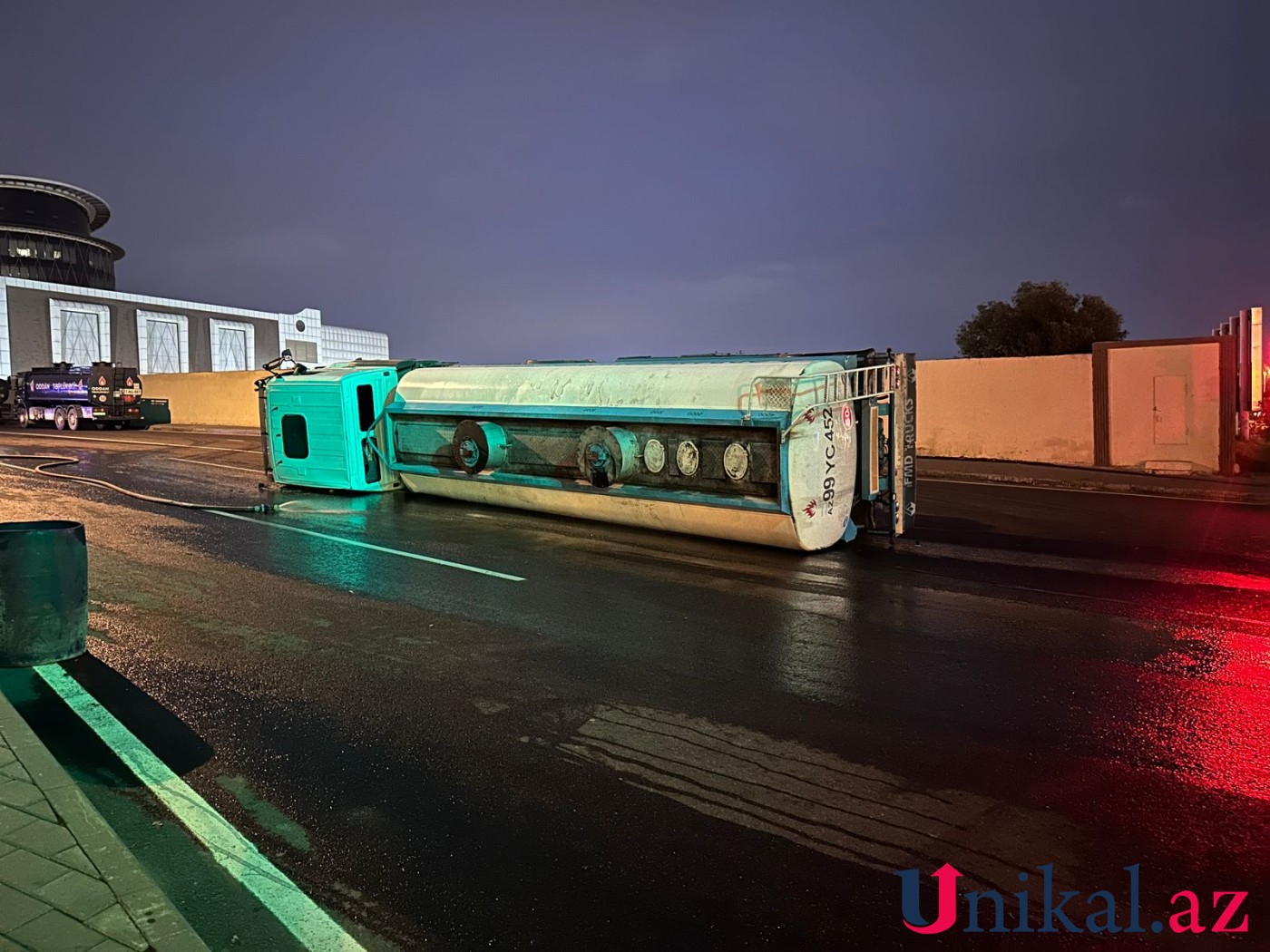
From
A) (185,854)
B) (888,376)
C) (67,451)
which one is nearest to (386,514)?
(888,376)

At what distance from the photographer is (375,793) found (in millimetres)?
3723

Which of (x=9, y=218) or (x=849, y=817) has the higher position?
(x=9, y=218)

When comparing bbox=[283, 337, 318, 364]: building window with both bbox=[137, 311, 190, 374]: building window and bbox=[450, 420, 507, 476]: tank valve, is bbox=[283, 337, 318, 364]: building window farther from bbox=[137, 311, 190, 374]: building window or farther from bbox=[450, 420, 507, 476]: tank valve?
bbox=[450, 420, 507, 476]: tank valve

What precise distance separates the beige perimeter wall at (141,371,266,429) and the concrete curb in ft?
88.5

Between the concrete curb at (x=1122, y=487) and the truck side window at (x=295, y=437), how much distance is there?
10.2 metres

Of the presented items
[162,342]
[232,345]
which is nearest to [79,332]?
[162,342]

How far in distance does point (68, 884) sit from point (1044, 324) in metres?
39.7

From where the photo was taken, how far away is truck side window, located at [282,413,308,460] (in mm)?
13602

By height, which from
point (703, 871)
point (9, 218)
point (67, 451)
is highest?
point (9, 218)

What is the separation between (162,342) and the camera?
68.8 meters

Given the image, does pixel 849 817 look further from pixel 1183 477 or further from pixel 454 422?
pixel 1183 477

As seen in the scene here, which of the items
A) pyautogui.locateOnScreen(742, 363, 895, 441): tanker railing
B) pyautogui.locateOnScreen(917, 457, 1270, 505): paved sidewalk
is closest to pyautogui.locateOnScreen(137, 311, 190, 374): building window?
pyautogui.locateOnScreen(917, 457, 1270, 505): paved sidewalk

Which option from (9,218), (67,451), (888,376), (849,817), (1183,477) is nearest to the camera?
(849,817)

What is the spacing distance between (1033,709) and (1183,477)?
1252cm
